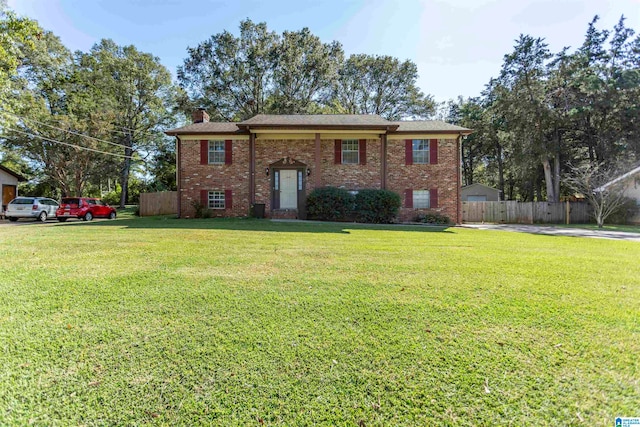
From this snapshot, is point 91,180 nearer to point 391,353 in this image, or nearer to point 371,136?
point 371,136

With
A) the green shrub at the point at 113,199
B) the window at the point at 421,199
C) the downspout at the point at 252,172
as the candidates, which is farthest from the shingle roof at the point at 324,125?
the green shrub at the point at 113,199

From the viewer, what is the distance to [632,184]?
18.9 metres

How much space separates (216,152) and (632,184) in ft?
83.2

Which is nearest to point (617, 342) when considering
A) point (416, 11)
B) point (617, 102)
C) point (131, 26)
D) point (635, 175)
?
point (416, 11)

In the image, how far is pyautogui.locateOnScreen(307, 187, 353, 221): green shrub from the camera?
14484 millimetres

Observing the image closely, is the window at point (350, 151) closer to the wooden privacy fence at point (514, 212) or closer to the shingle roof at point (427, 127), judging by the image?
the shingle roof at point (427, 127)

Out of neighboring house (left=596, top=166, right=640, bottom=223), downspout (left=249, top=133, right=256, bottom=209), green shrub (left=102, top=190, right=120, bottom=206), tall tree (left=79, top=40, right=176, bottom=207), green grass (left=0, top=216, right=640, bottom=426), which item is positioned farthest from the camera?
green shrub (left=102, top=190, right=120, bottom=206)

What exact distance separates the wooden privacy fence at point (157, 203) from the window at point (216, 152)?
5.91 meters

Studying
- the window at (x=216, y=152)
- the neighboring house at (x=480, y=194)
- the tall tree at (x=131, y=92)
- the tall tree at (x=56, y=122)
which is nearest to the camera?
the window at (x=216, y=152)

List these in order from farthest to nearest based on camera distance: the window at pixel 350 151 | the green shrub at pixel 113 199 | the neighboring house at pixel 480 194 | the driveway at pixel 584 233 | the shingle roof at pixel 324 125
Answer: the green shrub at pixel 113 199
the neighboring house at pixel 480 194
the window at pixel 350 151
the shingle roof at pixel 324 125
the driveway at pixel 584 233

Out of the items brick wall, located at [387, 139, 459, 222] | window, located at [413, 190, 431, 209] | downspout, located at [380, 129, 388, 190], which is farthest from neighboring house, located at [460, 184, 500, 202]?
downspout, located at [380, 129, 388, 190]

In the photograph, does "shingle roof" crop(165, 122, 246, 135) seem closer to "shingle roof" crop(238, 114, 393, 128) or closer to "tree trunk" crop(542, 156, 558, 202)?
"shingle roof" crop(238, 114, 393, 128)

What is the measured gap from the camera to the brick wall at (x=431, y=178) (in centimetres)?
1641

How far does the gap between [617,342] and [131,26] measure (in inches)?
850
